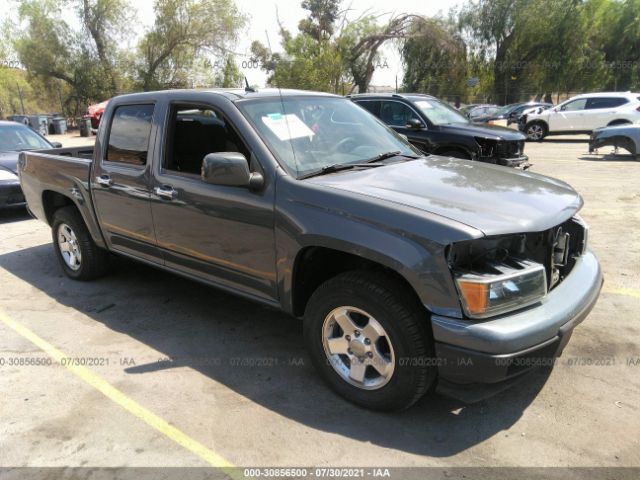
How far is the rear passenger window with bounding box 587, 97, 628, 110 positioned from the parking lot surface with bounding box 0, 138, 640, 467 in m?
15.8

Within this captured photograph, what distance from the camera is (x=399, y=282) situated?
2.86 m

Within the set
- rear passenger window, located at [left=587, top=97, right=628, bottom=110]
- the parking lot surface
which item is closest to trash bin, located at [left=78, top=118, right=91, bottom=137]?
rear passenger window, located at [left=587, top=97, right=628, bottom=110]

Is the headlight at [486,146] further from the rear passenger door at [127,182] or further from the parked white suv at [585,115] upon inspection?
the parked white suv at [585,115]

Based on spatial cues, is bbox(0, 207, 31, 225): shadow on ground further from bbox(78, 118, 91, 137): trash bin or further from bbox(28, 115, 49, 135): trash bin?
bbox(28, 115, 49, 135): trash bin

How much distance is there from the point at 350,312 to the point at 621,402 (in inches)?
Answer: 68.0

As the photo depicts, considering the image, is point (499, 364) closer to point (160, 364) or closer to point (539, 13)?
point (160, 364)

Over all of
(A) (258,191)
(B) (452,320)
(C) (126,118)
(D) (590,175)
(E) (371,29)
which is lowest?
(D) (590,175)

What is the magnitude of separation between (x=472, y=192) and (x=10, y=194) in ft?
25.2

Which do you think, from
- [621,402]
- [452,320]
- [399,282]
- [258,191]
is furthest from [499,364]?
[258,191]

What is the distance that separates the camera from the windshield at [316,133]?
11.3 ft

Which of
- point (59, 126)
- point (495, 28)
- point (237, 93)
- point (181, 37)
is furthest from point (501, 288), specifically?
point (495, 28)

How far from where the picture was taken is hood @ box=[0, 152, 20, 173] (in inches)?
329

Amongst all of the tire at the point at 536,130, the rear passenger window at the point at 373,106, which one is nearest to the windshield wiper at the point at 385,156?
the rear passenger window at the point at 373,106

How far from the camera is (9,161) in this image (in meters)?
8.56
